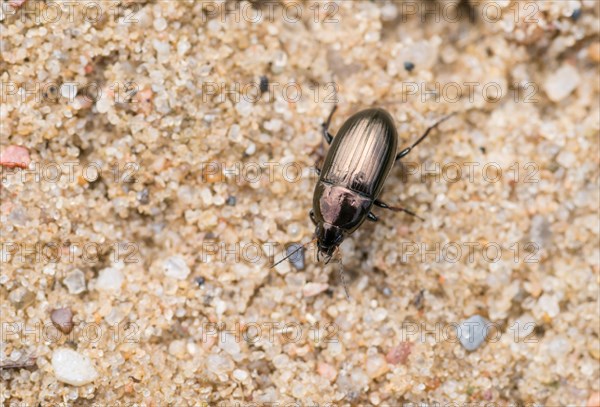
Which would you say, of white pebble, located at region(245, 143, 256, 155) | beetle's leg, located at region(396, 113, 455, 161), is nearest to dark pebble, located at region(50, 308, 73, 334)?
white pebble, located at region(245, 143, 256, 155)

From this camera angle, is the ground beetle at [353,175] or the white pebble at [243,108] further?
the white pebble at [243,108]

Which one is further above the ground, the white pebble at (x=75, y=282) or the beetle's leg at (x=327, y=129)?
the beetle's leg at (x=327, y=129)

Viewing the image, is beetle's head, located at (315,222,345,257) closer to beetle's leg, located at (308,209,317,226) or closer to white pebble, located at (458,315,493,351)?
beetle's leg, located at (308,209,317,226)

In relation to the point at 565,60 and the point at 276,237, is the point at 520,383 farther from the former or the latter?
the point at 565,60

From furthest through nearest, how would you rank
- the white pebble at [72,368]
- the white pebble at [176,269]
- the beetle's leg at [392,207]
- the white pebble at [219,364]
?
the beetle's leg at [392,207], the white pebble at [176,269], the white pebble at [219,364], the white pebble at [72,368]

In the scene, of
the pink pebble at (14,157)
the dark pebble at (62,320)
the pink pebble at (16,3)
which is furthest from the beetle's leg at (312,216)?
the pink pebble at (16,3)

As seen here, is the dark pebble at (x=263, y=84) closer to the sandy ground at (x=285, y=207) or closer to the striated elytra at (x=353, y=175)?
the sandy ground at (x=285, y=207)

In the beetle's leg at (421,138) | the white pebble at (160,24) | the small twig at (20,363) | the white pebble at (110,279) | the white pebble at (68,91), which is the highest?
the white pebble at (160,24)
